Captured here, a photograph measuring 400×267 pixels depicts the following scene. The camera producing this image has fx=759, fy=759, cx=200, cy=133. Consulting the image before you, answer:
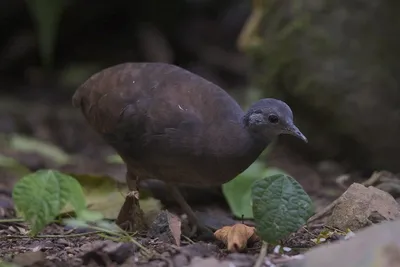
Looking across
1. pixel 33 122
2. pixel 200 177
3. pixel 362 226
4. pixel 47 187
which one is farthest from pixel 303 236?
pixel 33 122

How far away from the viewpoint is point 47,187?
8.02 ft

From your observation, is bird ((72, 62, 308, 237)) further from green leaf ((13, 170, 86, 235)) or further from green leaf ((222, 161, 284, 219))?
green leaf ((13, 170, 86, 235))

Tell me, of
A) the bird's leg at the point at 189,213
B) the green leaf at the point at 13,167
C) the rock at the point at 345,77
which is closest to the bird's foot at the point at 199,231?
the bird's leg at the point at 189,213

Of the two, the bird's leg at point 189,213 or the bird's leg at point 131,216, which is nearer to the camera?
the bird's leg at point 131,216

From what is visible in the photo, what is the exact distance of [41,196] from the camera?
242 centimetres

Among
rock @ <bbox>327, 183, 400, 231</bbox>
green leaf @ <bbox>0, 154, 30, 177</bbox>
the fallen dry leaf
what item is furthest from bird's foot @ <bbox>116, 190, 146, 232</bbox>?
green leaf @ <bbox>0, 154, 30, 177</bbox>

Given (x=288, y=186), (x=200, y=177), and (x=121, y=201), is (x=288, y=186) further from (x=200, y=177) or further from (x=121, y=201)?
(x=121, y=201)

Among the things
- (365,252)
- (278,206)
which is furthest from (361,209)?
(365,252)

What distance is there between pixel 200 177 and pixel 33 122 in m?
3.22

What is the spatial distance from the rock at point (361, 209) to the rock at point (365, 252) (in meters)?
0.70

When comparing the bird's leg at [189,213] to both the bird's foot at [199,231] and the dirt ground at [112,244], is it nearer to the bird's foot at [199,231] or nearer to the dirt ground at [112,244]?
the bird's foot at [199,231]

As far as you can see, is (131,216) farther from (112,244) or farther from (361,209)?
(361,209)

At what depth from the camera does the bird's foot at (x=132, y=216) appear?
2.75 meters

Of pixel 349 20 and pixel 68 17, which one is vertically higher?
pixel 68 17
